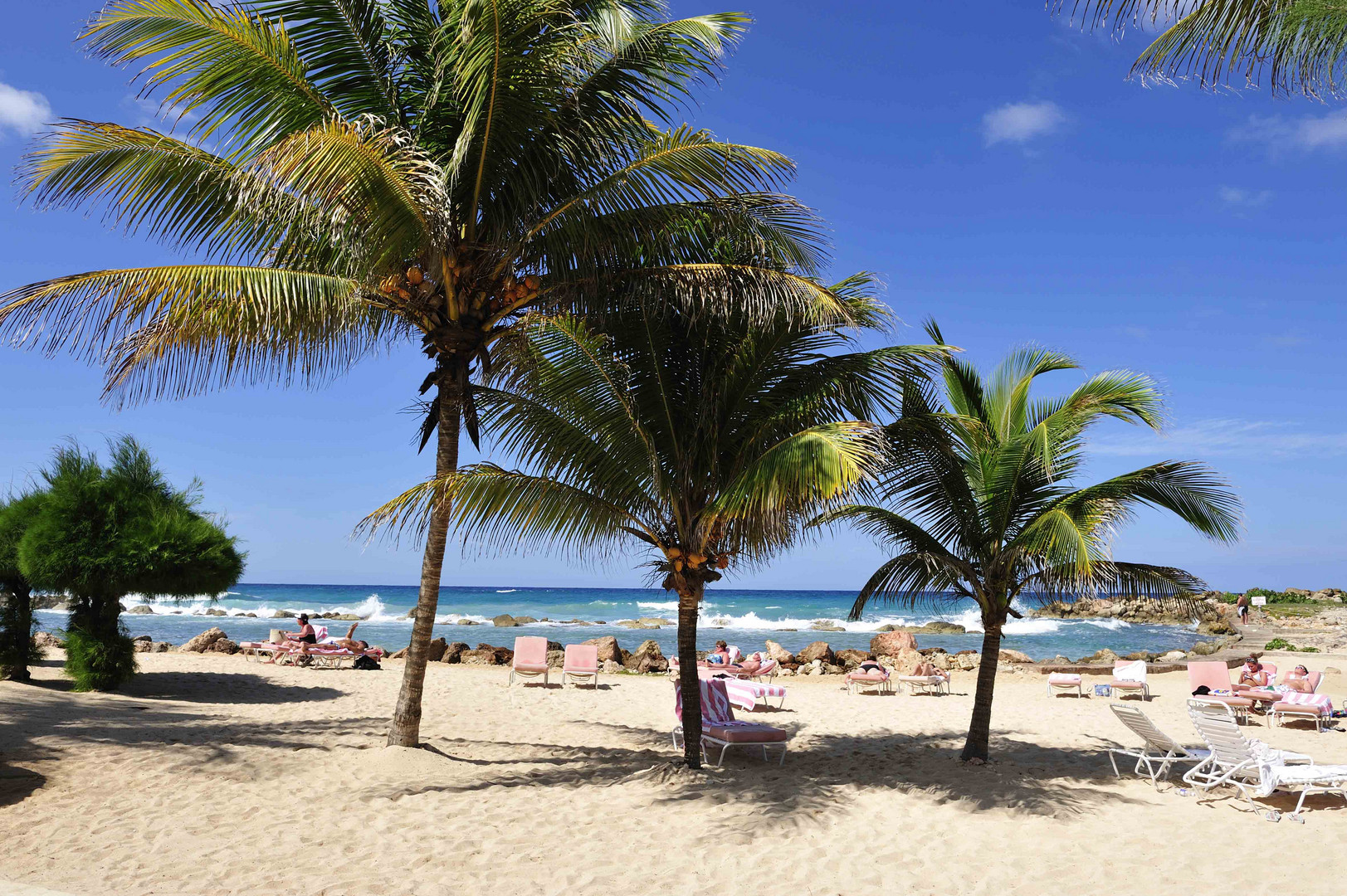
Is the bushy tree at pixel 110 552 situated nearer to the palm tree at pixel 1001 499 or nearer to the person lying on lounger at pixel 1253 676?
the palm tree at pixel 1001 499

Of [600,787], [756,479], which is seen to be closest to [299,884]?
[600,787]

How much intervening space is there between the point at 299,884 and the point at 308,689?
9.27 meters

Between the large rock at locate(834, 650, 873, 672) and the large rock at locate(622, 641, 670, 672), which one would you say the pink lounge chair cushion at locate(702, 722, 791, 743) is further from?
the large rock at locate(834, 650, 873, 672)

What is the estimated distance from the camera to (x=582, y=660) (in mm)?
15773

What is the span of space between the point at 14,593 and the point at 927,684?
47.7 feet

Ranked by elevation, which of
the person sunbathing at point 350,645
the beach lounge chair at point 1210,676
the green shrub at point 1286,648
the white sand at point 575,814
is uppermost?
the beach lounge chair at point 1210,676

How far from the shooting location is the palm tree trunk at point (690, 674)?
8.23 m

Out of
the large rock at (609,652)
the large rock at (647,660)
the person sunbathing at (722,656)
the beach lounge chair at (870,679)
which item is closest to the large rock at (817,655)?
the large rock at (647,660)

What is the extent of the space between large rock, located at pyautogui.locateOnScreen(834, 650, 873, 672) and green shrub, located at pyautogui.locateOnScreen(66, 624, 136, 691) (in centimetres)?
1461

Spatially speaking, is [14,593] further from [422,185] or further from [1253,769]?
[1253,769]

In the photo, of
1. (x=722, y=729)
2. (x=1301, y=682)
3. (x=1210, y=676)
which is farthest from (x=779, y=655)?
(x=722, y=729)

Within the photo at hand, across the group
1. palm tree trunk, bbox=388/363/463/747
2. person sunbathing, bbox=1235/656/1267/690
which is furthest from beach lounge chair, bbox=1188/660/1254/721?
palm tree trunk, bbox=388/363/463/747

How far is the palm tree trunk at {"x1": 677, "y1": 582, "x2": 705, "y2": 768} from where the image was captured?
27.0 feet

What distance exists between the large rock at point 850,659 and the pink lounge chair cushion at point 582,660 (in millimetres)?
7367
